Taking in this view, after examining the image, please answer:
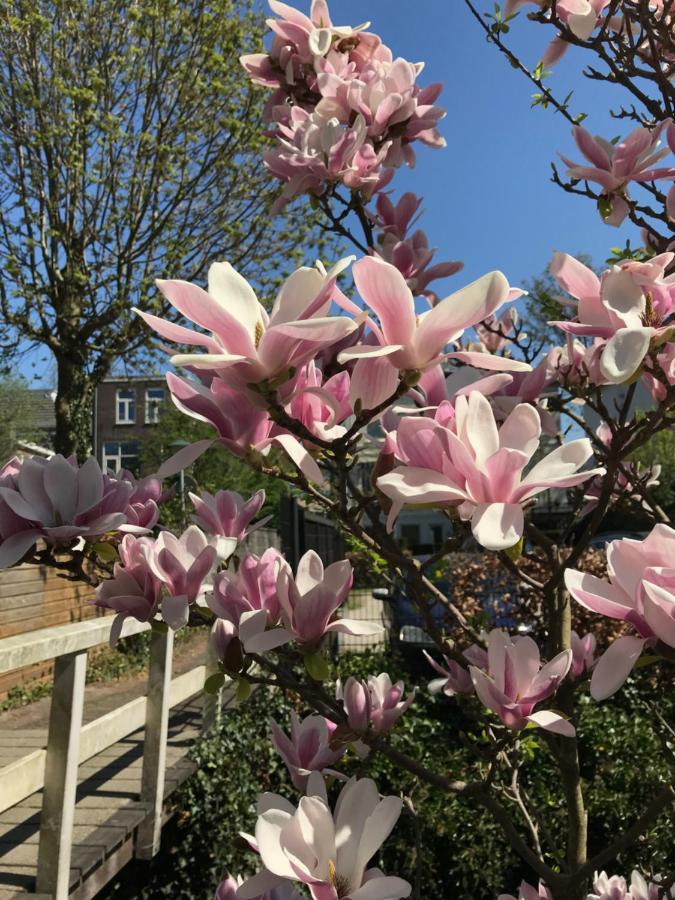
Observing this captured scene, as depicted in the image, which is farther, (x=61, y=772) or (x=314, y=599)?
(x=61, y=772)

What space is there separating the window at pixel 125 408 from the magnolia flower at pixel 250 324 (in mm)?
31561

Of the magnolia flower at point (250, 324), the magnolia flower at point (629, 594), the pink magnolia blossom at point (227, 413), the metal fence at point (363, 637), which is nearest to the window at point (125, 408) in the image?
the metal fence at point (363, 637)

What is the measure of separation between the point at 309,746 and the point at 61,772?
72.1 inches

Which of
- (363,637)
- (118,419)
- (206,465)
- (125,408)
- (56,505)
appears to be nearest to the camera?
(56,505)

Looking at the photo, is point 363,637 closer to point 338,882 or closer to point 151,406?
point 338,882

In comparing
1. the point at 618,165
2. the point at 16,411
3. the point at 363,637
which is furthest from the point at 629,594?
the point at 16,411

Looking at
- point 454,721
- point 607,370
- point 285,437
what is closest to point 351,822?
point 285,437

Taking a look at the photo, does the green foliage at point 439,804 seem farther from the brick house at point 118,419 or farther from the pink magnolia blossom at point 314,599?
the brick house at point 118,419

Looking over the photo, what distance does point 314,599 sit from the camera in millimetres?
849

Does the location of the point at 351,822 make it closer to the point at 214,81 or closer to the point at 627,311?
the point at 627,311

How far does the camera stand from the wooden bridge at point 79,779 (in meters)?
2.46

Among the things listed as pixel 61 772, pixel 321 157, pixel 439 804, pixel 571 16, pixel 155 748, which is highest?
pixel 571 16

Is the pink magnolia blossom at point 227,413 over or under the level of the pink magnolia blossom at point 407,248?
under

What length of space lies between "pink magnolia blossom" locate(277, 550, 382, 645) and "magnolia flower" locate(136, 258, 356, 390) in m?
0.27
